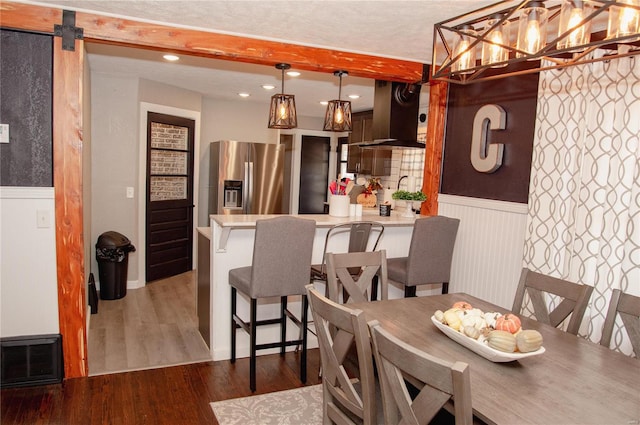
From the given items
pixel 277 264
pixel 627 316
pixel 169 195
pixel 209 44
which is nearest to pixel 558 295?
pixel 627 316

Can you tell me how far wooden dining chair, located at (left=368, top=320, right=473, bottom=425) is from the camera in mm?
1207

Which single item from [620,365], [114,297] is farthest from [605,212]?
[114,297]

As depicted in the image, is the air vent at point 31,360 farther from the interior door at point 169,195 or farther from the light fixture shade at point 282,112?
the interior door at point 169,195

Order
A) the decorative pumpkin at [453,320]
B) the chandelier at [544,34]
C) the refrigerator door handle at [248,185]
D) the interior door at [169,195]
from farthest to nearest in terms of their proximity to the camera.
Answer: the refrigerator door handle at [248,185] < the interior door at [169,195] < the decorative pumpkin at [453,320] < the chandelier at [544,34]

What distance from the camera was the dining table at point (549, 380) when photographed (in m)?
1.40

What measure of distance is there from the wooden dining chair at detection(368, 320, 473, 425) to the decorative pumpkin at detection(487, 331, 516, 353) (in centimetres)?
39

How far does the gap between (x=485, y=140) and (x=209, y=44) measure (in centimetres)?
230

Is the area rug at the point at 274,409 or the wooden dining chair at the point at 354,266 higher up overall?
the wooden dining chair at the point at 354,266

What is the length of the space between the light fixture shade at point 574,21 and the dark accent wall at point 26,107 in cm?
287

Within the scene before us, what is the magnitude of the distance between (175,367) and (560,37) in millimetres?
3103

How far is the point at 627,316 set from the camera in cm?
206

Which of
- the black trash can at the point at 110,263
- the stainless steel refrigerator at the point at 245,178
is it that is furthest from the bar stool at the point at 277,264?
the stainless steel refrigerator at the point at 245,178

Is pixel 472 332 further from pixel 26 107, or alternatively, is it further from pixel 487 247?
pixel 26 107

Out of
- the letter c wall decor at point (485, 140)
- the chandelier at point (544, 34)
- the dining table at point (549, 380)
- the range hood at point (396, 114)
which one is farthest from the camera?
the range hood at point (396, 114)
